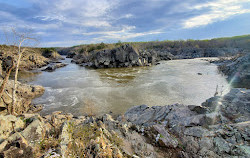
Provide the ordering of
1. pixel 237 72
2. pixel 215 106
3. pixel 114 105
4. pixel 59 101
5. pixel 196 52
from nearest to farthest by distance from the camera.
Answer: pixel 215 106 < pixel 114 105 < pixel 59 101 < pixel 237 72 < pixel 196 52

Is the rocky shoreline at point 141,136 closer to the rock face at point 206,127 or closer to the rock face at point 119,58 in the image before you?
the rock face at point 206,127

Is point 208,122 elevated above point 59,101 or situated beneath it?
elevated above

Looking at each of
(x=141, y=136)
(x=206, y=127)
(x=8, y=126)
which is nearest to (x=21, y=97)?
(x=8, y=126)

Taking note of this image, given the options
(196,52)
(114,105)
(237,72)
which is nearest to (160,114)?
(114,105)

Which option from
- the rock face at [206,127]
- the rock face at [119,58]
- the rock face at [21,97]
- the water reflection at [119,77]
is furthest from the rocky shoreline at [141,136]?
the rock face at [119,58]

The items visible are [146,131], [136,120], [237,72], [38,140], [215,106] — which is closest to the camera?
[38,140]

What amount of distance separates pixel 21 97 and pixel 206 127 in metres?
17.5

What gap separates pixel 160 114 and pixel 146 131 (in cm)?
256

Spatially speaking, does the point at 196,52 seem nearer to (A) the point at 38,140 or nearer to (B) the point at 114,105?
(B) the point at 114,105

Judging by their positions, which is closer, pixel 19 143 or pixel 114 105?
pixel 19 143

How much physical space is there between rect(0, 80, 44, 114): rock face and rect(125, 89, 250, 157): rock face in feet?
32.7

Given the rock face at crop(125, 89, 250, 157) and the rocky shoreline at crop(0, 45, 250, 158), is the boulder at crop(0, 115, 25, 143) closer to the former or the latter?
the rocky shoreline at crop(0, 45, 250, 158)

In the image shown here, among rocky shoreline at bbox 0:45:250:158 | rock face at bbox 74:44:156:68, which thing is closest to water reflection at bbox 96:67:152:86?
rock face at bbox 74:44:156:68

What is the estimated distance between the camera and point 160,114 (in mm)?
8492
